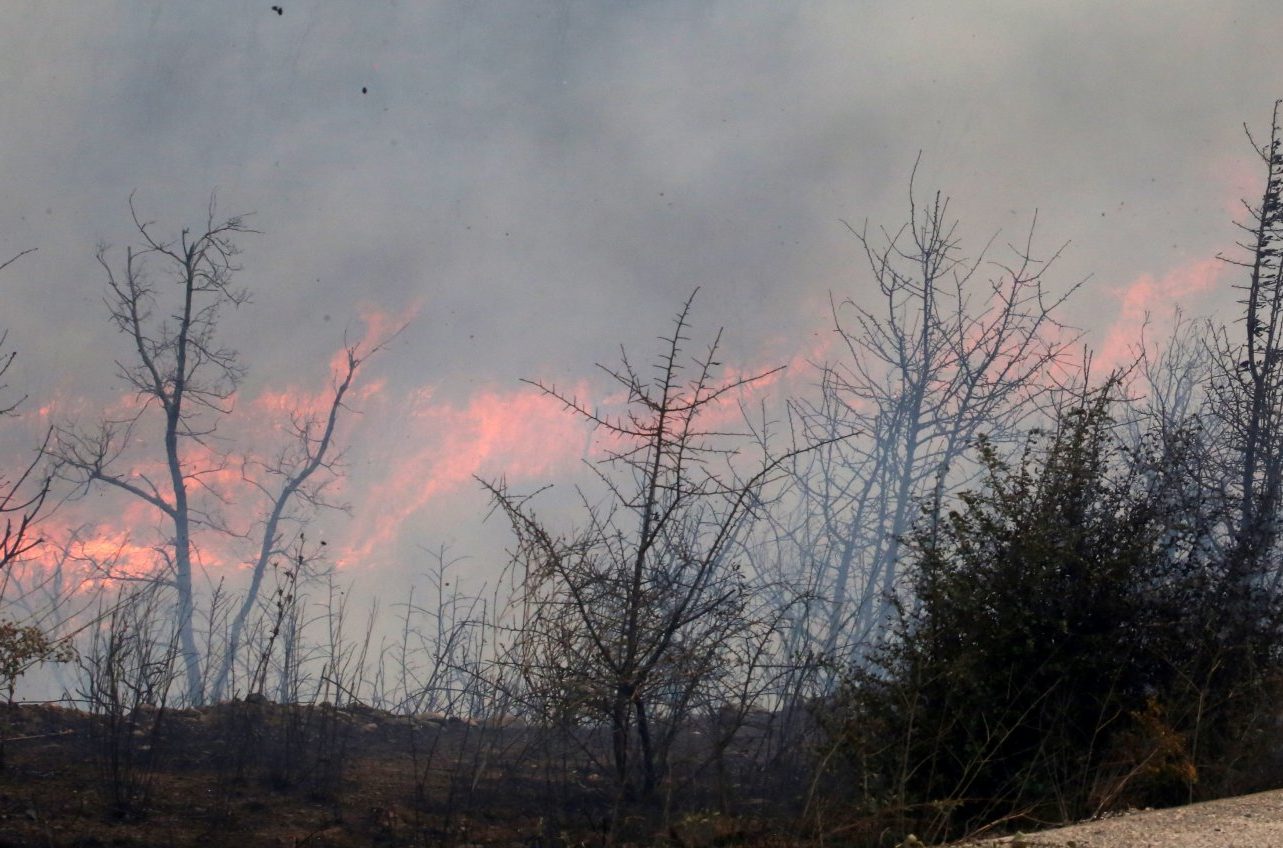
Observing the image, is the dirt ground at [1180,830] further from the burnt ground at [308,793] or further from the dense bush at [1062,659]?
the burnt ground at [308,793]

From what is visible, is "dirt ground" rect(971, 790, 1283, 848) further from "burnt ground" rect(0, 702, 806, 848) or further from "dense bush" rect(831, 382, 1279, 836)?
"burnt ground" rect(0, 702, 806, 848)

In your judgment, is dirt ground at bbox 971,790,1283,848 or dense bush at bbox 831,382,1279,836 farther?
dense bush at bbox 831,382,1279,836

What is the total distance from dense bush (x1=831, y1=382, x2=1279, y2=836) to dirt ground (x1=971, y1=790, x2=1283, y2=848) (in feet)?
2.82

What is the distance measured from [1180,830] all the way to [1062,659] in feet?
7.17

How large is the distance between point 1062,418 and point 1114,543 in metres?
1.04

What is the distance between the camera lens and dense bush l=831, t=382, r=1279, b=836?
288 inches

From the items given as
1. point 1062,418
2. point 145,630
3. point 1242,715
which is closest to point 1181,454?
point 1062,418

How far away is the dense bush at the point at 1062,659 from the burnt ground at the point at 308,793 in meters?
1.19

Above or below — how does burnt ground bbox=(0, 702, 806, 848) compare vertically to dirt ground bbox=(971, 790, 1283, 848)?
above

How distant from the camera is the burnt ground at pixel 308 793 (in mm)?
7293

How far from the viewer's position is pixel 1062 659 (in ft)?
25.2

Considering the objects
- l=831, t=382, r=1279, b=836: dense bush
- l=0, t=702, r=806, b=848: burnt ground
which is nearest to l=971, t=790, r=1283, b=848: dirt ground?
l=831, t=382, r=1279, b=836: dense bush

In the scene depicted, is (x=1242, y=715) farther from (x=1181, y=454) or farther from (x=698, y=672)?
(x=698, y=672)

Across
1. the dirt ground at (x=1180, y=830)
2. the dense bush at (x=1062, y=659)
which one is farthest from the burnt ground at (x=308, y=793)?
the dirt ground at (x=1180, y=830)
